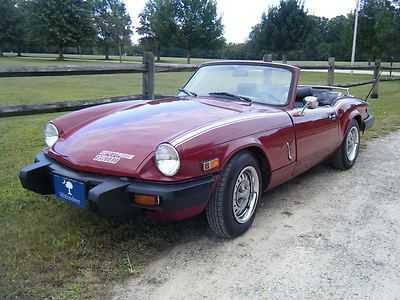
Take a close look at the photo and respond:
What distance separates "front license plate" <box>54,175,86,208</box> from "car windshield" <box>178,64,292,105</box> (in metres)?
1.82

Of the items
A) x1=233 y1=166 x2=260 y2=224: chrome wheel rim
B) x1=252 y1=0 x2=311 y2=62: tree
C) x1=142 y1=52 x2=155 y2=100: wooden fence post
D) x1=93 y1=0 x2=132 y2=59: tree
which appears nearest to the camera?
x1=233 y1=166 x2=260 y2=224: chrome wheel rim

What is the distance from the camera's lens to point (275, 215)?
362 centimetres

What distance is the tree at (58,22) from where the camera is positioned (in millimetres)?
49219

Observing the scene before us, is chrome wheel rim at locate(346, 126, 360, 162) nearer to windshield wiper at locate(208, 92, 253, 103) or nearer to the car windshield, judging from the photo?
the car windshield

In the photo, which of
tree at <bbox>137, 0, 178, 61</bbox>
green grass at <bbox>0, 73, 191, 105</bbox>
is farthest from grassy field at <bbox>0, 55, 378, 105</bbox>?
tree at <bbox>137, 0, 178, 61</bbox>

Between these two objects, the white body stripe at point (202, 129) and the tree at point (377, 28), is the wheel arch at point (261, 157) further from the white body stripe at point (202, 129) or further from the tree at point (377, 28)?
the tree at point (377, 28)

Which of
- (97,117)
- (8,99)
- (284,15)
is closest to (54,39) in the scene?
(284,15)

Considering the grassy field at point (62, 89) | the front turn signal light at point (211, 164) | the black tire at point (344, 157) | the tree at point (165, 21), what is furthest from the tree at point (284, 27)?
the front turn signal light at point (211, 164)

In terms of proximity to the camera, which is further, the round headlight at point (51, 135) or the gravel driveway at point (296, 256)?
the round headlight at point (51, 135)

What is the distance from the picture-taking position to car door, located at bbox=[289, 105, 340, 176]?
379 cm

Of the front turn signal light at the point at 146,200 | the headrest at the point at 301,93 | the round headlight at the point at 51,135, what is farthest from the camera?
the headrest at the point at 301,93

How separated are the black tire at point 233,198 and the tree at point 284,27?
36.1 m

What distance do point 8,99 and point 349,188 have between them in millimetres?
9761

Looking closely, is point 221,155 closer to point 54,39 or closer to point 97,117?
point 97,117
